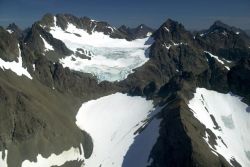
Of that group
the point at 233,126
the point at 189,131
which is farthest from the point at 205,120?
the point at 189,131

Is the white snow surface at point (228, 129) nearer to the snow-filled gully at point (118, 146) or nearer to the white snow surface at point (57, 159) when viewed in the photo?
the snow-filled gully at point (118, 146)

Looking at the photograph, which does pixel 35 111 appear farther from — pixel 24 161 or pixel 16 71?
pixel 16 71

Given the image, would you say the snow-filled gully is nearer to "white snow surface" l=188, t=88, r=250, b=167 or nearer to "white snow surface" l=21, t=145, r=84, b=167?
"white snow surface" l=21, t=145, r=84, b=167

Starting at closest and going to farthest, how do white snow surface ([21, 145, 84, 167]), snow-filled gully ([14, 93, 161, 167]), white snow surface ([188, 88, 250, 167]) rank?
white snow surface ([21, 145, 84, 167]) → snow-filled gully ([14, 93, 161, 167]) → white snow surface ([188, 88, 250, 167])

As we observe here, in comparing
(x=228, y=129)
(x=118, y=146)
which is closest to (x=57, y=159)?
(x=118, y=146)

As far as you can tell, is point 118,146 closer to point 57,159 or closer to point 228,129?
point 57,159

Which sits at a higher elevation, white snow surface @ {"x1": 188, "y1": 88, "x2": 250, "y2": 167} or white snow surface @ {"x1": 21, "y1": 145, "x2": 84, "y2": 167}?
white snow surface @ {"x1": 21, "y1": 145, "x2": 84, "y2": 167}

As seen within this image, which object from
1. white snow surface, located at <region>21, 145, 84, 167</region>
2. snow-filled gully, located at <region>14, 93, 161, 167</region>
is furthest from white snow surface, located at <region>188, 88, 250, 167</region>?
white snow surface, located at <region>21, 145, 84, 167</region>

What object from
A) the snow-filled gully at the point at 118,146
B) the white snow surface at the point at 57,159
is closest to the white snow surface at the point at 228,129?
the snow-filled gully at the point at 118,146
